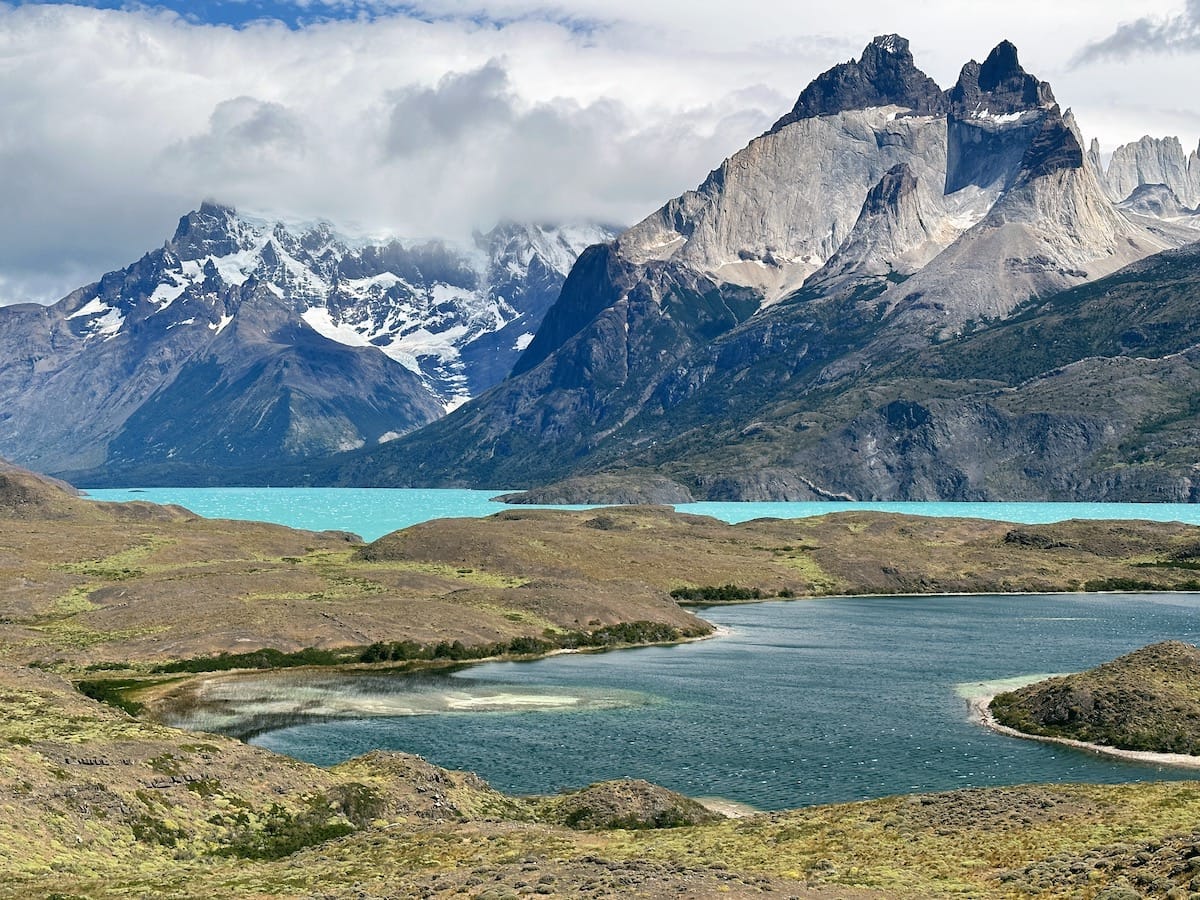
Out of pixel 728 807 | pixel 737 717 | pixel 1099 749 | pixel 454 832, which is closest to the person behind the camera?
pixel 454 832

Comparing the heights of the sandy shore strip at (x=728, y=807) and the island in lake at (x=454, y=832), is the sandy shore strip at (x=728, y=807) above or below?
below

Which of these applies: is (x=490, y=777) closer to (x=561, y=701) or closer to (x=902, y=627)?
(x=561, y=701)

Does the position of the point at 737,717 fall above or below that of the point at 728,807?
above

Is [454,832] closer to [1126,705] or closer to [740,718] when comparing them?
[740,718]

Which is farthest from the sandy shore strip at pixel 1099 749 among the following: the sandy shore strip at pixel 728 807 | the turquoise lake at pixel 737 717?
the sandy shore strip at pixel 728 807

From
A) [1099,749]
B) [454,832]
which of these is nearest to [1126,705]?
[1099,749]

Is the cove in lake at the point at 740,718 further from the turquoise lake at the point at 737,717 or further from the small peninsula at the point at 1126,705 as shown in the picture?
the small peninsula at the point at 1126,705
